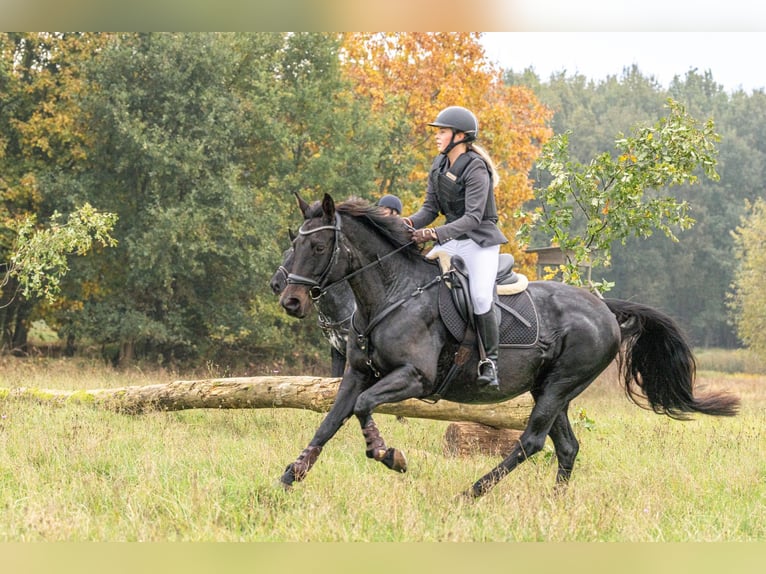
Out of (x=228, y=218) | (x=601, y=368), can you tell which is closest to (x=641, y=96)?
(x=228, y=218)

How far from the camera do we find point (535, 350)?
733 cm

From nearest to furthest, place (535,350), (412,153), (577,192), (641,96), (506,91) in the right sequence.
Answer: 1. (535,350)
2. (577,192)
3. (412,153)
4. (506,91)
5. (641,96)

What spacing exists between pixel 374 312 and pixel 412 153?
19721 millimetres

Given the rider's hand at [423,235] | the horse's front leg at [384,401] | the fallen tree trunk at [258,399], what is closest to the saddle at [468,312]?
the rider's hand at [423,235]

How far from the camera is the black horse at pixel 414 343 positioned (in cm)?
643

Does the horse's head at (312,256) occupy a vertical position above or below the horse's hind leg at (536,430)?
above

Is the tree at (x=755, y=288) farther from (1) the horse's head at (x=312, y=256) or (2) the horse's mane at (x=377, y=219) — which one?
(1) the horse's head at (x=312, y=256)

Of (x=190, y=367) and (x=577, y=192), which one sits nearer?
(x=577, y=192)

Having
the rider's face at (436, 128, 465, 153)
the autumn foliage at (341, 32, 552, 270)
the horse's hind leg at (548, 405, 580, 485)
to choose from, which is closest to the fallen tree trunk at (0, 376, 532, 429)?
the horse's hind leg at (548, 405, 580, 485)

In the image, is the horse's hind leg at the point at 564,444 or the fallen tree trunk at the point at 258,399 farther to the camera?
the fallen tree trunk at the point at 258,399

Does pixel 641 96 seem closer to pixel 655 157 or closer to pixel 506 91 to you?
pixel 506 91

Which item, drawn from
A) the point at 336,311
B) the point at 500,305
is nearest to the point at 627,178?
the point at 500,305

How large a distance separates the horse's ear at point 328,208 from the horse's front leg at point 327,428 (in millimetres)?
1291

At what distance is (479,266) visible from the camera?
697 centimetres
